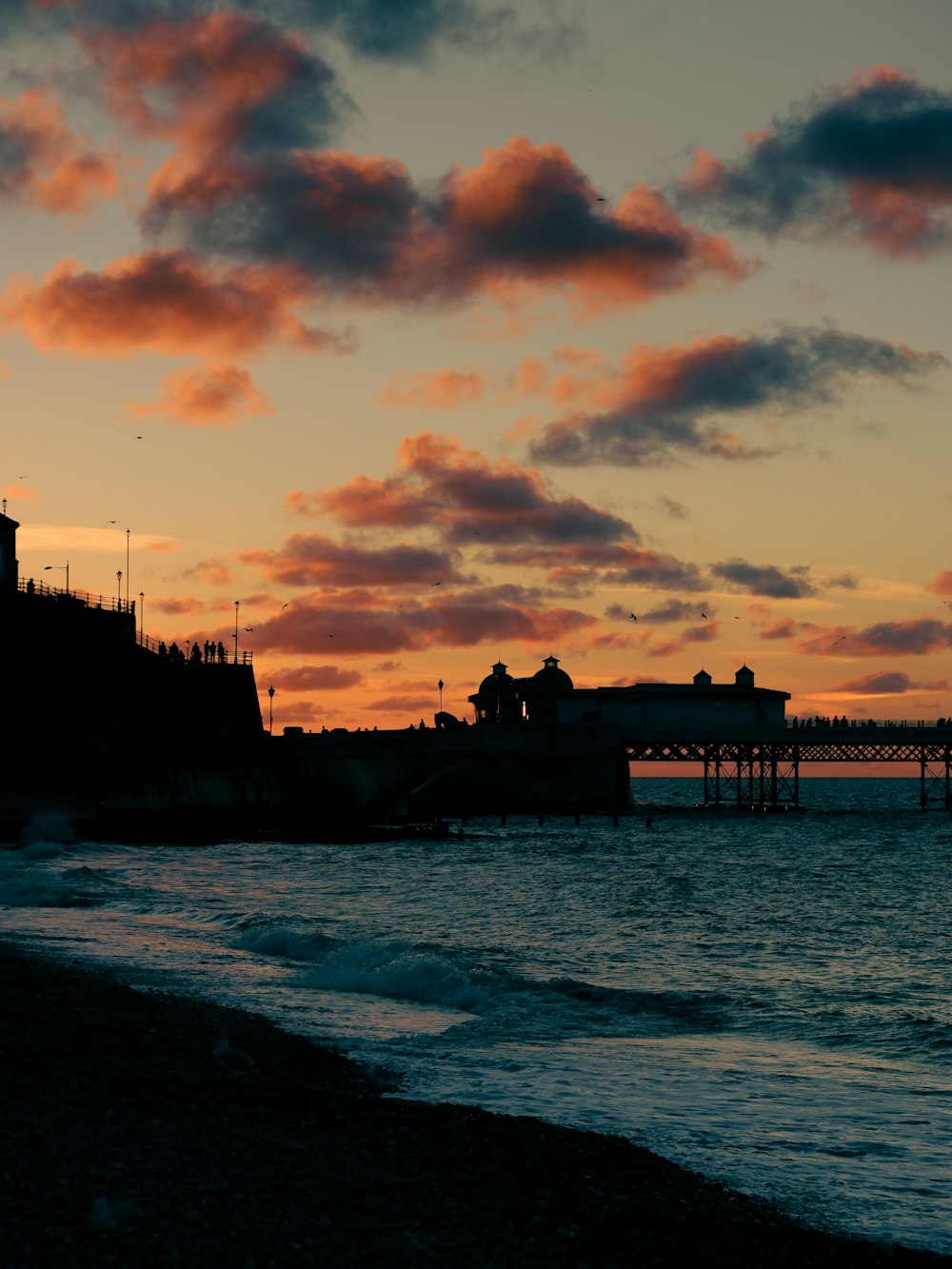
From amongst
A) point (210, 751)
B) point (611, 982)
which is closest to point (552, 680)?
point (210, 751)

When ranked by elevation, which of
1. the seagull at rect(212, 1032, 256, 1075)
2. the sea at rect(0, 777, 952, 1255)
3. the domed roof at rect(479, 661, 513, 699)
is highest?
the domed roof at rect(479, 661, 513, 699)

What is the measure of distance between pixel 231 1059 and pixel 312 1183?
510 cm

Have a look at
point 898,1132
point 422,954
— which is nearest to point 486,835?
point 422,954

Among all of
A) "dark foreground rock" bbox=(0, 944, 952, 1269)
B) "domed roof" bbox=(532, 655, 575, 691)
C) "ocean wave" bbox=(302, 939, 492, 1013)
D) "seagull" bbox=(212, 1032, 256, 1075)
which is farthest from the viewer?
"domed roof" bbox=(532, 655, 575, 691)

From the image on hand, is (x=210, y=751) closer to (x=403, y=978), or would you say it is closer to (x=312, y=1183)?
(x=403, y=978)

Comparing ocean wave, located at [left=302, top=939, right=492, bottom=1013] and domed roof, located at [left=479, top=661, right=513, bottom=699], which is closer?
ocean wave, located at [left=302, top=939, right=492, bottom=1013]

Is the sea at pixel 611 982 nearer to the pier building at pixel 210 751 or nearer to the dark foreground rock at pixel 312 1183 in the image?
the dark foreground rock at pixel 312 1183

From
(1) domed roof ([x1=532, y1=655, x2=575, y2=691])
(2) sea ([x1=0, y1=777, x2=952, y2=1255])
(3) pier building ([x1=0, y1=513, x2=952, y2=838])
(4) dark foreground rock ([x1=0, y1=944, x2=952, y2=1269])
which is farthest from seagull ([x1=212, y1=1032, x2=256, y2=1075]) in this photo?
(1) domed roof ([x1=532, y1=655, x2=575, y2=691])

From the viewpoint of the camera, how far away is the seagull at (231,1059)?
16.2 m

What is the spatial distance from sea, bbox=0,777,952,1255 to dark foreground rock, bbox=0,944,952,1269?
1184 millimetres

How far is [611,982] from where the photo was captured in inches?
1136

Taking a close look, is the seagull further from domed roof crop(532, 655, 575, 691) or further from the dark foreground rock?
domed roof crop(532, 655, 575, 691)

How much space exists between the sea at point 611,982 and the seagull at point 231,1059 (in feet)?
3.54

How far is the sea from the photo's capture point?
1527cm
